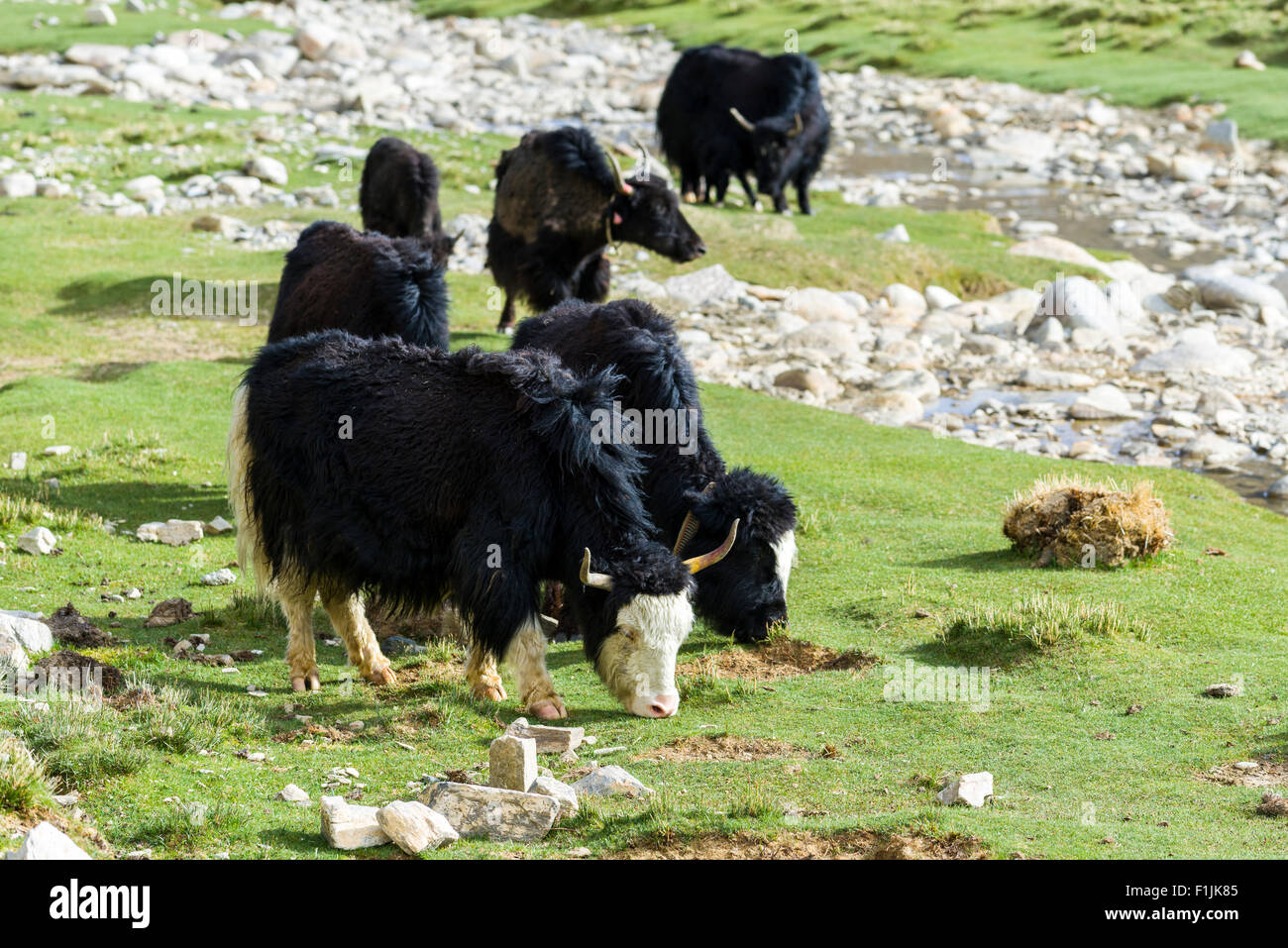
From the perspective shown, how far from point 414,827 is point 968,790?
2.27 metres

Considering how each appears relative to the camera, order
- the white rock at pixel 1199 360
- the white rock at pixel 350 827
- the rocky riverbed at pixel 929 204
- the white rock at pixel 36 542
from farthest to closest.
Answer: the white rock at pixel 1199 360 → the rocky riverbed at pixel 929 204 → the white rock at pixel 36 542 → the white rock at pixel 350 827

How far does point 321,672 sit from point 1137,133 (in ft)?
96.6

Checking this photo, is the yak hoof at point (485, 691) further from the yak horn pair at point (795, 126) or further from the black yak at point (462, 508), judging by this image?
the yak horn pair at point (795, 126)

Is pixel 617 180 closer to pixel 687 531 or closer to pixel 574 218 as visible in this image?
pixel 574 218

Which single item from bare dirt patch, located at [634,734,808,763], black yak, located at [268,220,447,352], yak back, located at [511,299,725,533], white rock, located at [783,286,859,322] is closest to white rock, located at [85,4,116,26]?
white rock, located at [783,286,859,322]

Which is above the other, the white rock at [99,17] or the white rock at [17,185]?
the white rock at [99,17]

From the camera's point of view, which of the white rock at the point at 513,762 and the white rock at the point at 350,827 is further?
the white rock at the point at 513,762

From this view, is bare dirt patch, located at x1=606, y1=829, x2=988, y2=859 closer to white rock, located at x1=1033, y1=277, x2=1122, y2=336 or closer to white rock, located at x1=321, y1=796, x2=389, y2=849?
white rock, located at x1=321, y1=796, x2=389, y2=849

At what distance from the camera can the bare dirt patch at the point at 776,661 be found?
8242mm

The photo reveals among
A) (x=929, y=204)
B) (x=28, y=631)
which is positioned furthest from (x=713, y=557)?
(x=929, y=204)

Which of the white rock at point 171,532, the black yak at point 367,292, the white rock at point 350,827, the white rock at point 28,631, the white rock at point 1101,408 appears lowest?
the white rock at point 1101,408

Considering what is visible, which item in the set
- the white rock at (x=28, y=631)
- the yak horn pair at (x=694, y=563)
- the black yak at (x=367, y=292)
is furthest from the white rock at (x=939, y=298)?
the white rock at (x=28, y=631)

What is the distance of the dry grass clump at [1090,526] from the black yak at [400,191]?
27.3 ft
